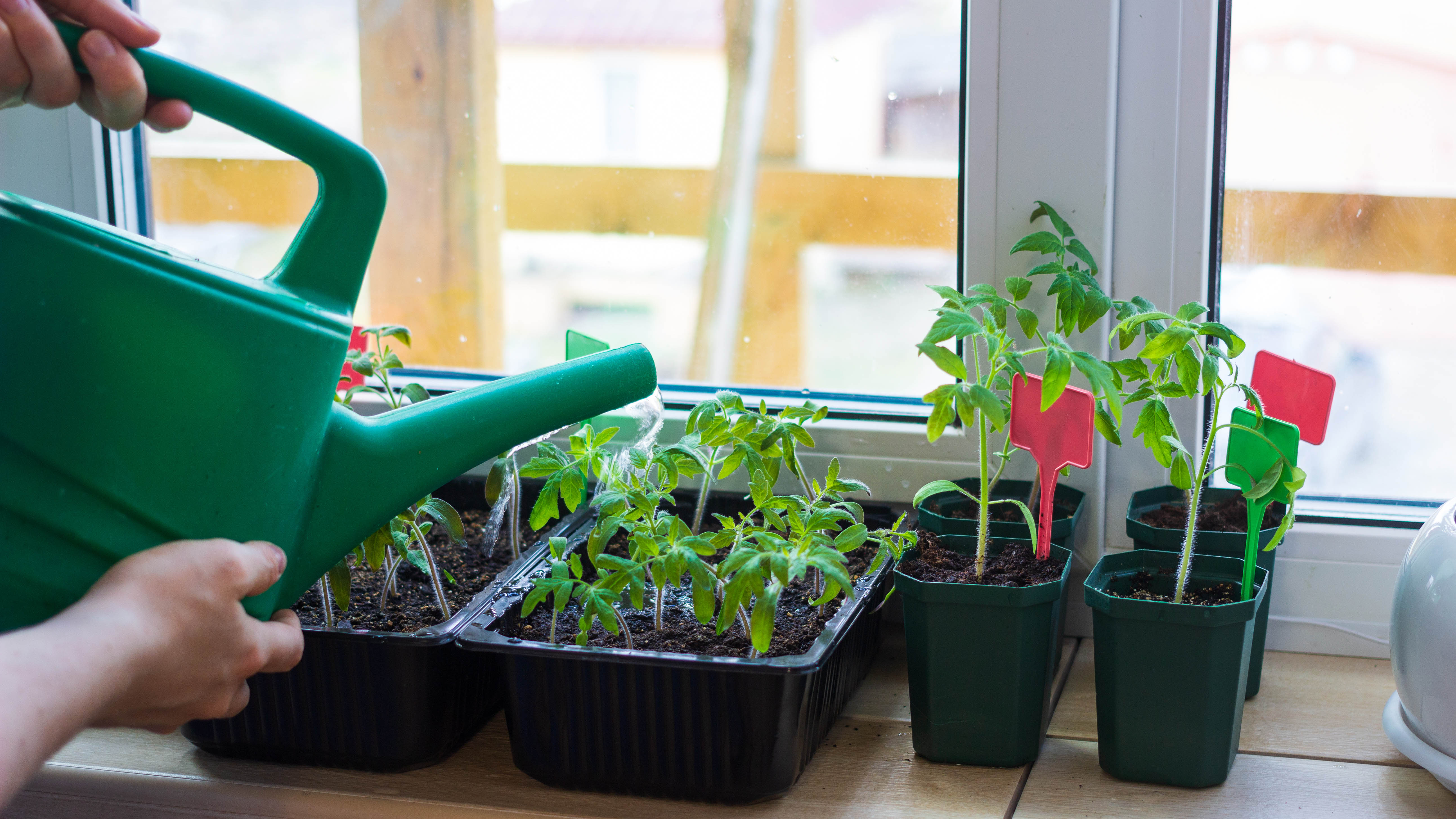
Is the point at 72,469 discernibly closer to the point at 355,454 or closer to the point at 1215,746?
the point at 355,454

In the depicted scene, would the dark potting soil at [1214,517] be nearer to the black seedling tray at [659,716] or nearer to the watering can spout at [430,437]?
the black seedling tray at [659,716]

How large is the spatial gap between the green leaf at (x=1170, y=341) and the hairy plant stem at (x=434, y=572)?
53 cm

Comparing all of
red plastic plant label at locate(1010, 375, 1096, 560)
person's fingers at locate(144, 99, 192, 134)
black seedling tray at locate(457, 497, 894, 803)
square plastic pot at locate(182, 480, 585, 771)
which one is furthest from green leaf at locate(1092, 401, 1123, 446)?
person's fingers at locate(144, 99, 192, 134)

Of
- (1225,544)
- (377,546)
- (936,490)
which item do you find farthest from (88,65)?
(1225,544)

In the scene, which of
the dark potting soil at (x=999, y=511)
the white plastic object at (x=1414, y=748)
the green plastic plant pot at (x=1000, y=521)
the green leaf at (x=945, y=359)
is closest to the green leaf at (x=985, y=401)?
the green leaf at (x=945, y=359)

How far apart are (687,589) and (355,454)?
0.37 m

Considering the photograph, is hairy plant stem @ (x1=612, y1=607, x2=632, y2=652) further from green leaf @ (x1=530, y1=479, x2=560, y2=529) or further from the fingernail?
the fingernail

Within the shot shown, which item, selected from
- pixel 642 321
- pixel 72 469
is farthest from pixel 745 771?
pixel 642 321

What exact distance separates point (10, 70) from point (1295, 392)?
2.71 ft

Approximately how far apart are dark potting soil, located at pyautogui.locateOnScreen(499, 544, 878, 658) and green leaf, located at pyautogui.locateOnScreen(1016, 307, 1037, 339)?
0.24 meters

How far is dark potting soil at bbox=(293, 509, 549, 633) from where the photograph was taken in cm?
82

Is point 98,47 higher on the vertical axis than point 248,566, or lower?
higher

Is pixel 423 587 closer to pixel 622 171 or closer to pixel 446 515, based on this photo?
pixel 446 515

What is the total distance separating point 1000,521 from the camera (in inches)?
35.6
